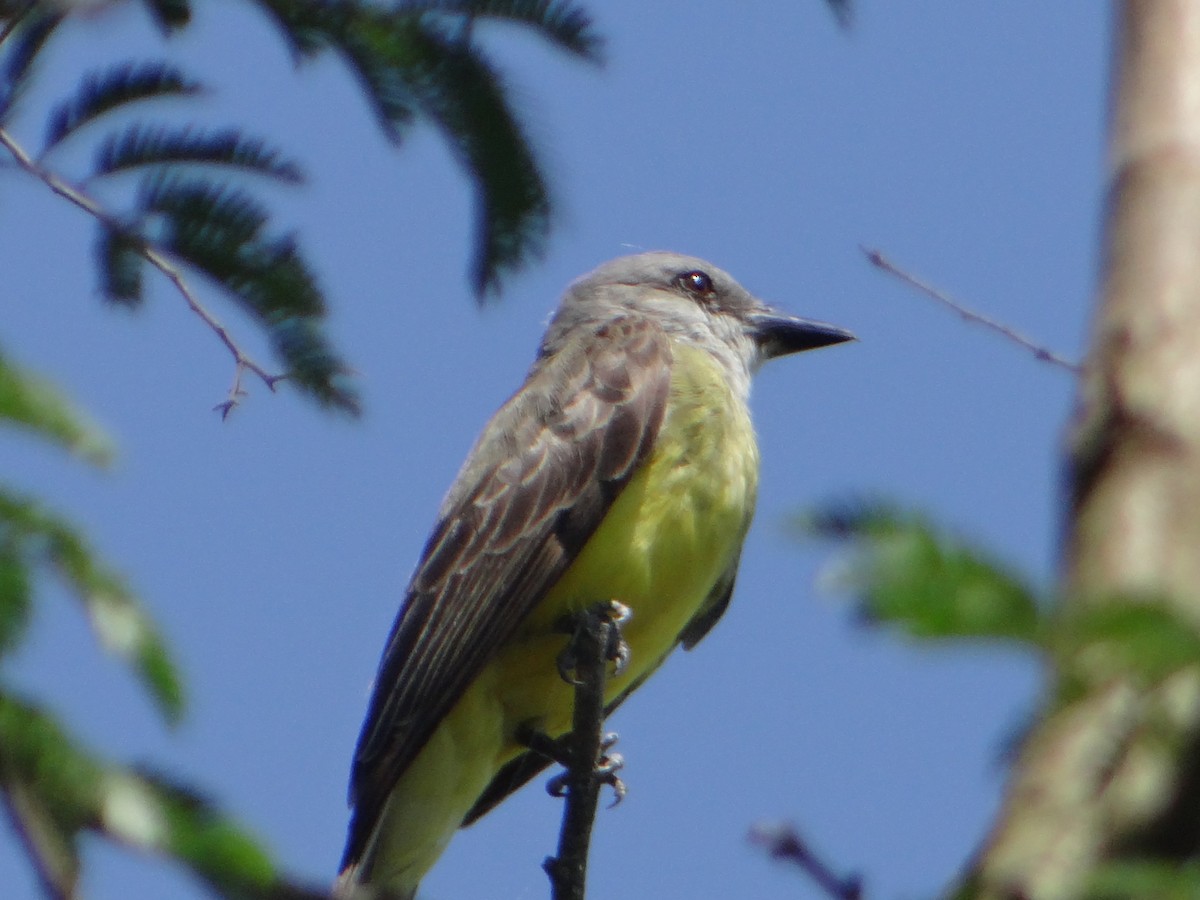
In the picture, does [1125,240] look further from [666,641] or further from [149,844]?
[666,641]

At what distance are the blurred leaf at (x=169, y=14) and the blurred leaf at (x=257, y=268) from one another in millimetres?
690

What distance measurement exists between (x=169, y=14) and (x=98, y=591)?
2414 mm

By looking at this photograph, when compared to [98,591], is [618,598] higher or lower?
higher

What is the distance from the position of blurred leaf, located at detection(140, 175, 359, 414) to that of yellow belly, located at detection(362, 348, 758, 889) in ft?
7.94

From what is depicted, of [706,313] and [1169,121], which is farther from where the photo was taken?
[706,313]

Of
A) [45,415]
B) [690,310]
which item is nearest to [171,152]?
[45,415]

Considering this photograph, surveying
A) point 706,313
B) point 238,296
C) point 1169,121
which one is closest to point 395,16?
point 238,296

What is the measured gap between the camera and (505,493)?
584cm

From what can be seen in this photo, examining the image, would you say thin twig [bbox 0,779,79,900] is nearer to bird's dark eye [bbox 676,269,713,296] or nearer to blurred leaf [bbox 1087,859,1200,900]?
blurred leaf [bbox 1087,859,1200,900]

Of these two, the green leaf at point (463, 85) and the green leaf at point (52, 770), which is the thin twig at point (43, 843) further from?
the green leaf at point (463, 85)

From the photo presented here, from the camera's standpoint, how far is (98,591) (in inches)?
55.2

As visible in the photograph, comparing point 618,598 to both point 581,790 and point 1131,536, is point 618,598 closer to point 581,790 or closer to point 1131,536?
point 581,790

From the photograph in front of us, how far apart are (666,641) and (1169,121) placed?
176 inches

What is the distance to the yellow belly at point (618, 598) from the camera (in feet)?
17.2
